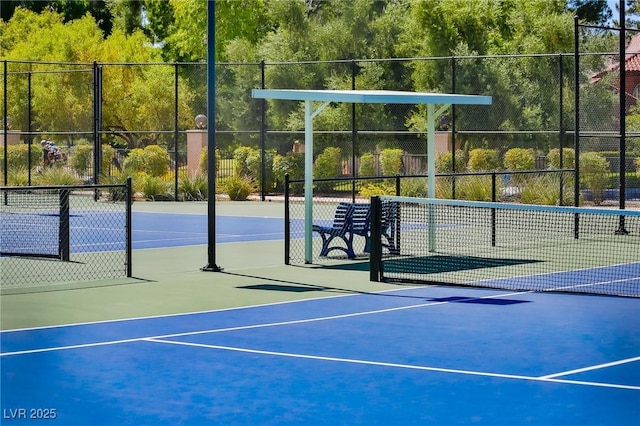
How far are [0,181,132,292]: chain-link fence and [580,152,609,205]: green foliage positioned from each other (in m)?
11.3

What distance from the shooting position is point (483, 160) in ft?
128

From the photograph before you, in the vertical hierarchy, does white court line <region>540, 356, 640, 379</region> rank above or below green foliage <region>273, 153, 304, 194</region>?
below

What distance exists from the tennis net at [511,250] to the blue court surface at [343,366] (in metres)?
1.86

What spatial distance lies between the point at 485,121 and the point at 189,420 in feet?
121

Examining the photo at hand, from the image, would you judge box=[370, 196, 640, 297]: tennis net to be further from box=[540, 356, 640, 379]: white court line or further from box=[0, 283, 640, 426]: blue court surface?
box=[540, 356, 640, 379]: white court line

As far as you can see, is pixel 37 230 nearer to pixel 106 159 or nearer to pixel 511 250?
pixel 511 250

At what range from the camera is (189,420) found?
963 cm

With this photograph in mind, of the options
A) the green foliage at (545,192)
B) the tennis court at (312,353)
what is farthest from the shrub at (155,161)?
A: the tennis court at (312,353)

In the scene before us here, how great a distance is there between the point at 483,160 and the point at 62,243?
67.1ft

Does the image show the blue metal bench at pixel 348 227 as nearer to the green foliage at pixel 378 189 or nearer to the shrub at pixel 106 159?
the green foliage at pixel 378 189

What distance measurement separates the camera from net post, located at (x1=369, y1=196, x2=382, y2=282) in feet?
58.6

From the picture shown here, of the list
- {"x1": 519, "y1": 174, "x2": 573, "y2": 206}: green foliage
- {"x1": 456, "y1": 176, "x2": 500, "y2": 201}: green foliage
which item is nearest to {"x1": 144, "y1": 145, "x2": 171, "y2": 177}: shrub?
{"x1": 456, "y1": 176, "x2": 500, "y2": 201}: green foliage

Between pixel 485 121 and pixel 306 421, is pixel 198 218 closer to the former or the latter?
pixel 485 121

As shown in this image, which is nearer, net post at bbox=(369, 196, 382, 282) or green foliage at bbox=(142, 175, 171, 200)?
net post at bbox=(369, 196, 382, 282)
